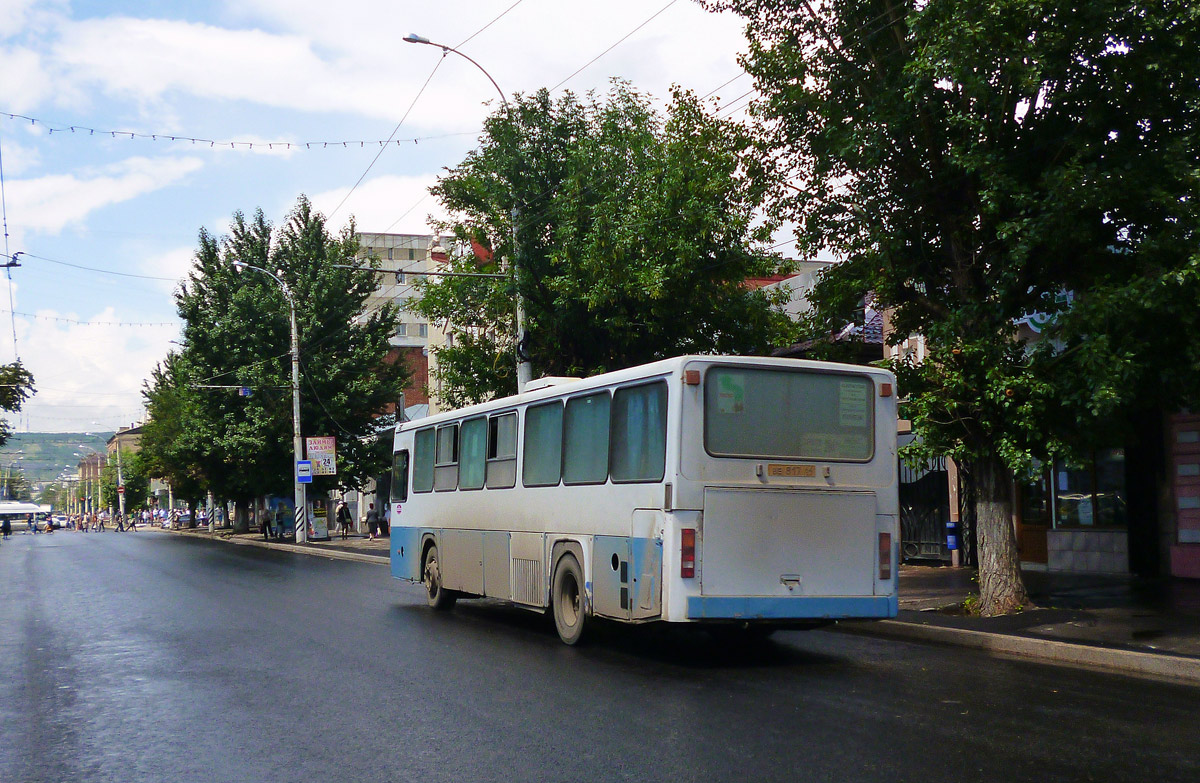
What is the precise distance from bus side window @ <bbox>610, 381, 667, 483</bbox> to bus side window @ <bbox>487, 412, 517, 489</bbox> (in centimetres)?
276

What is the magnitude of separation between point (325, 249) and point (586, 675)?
41893 millimetres

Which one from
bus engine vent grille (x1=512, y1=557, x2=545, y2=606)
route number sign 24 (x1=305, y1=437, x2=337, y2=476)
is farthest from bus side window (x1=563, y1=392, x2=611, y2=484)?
route number sign 24 (x1=305, y1=437, x2=337, y2=476)

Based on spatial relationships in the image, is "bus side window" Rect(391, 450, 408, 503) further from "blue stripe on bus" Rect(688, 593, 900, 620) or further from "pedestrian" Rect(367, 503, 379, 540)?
"pedestrian" Rect(367, 503, 379, 540)

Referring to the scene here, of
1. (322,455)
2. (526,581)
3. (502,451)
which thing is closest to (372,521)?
(322,455)

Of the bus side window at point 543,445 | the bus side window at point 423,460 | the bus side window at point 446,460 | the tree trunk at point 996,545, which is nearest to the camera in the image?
the bus side window at point 543,445

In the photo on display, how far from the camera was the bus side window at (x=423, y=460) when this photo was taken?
17.4 metres

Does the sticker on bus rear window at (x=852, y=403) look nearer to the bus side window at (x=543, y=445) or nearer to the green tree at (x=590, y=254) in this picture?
the bus side window at (x=543, y=445)

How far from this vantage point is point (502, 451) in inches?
579

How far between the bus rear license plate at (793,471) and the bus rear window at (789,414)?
96mm

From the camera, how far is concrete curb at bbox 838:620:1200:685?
397 inches

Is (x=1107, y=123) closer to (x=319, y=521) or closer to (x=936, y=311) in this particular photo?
(x=936, y=311)

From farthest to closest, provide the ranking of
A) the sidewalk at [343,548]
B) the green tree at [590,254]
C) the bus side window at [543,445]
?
the sidewalk at [343,548]
the green tree at [590,254]
the bus side window at [543,445]

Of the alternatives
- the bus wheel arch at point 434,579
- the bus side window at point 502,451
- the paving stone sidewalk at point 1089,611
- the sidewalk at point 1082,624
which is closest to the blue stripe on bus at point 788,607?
the sidewalk at point 1082,624

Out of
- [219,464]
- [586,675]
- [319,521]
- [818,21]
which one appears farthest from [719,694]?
[219,464]
